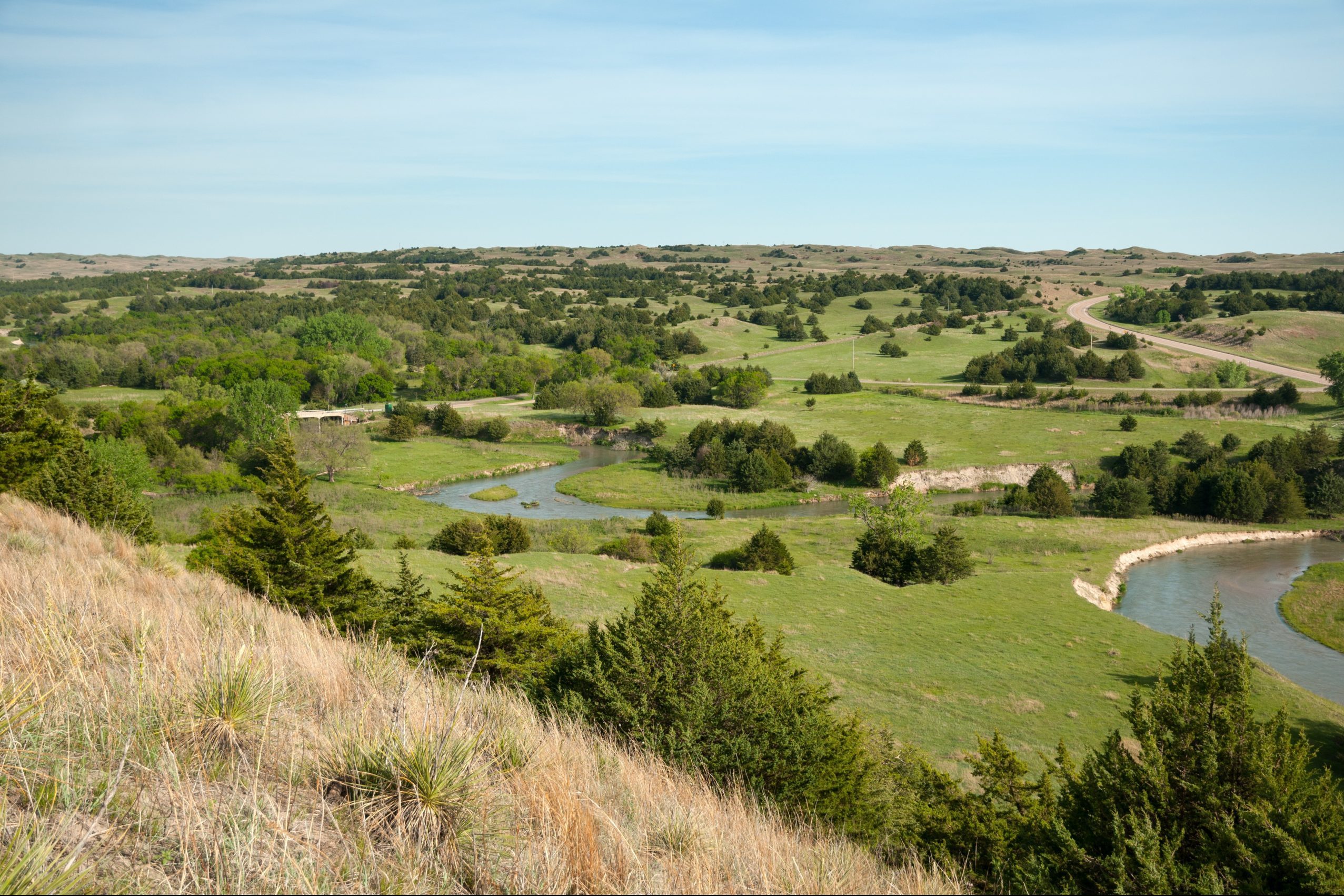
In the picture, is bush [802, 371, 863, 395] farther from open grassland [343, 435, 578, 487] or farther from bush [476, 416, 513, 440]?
bush [476, 416, 513, 440]

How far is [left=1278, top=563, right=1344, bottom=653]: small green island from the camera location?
29359 millimetres

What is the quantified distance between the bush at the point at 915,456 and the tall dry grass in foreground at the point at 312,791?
5394 centimetres

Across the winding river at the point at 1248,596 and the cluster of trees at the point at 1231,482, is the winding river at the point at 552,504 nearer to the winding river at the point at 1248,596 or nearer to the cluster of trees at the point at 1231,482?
the cluster of trees at the point at 1231,482

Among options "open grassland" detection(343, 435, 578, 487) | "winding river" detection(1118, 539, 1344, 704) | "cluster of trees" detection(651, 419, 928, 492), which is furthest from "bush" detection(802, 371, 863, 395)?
"winding river" detection(1118, 539, 1344, 704)

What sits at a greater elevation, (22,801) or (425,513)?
(22,801)

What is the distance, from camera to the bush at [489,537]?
3344 centimetres

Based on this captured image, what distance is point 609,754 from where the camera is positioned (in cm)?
638

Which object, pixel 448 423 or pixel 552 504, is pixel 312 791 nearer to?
pixel 552 504

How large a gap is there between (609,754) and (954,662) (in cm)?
1912

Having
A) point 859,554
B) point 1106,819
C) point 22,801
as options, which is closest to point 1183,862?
point 1106,819

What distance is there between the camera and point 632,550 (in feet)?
113

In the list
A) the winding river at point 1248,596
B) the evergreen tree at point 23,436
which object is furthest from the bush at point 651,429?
the evergreen tree at point 23,436

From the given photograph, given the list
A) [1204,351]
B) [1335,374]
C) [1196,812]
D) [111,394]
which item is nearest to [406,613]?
[1196,812]

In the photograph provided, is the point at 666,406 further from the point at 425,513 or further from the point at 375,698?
the point at 375,698
